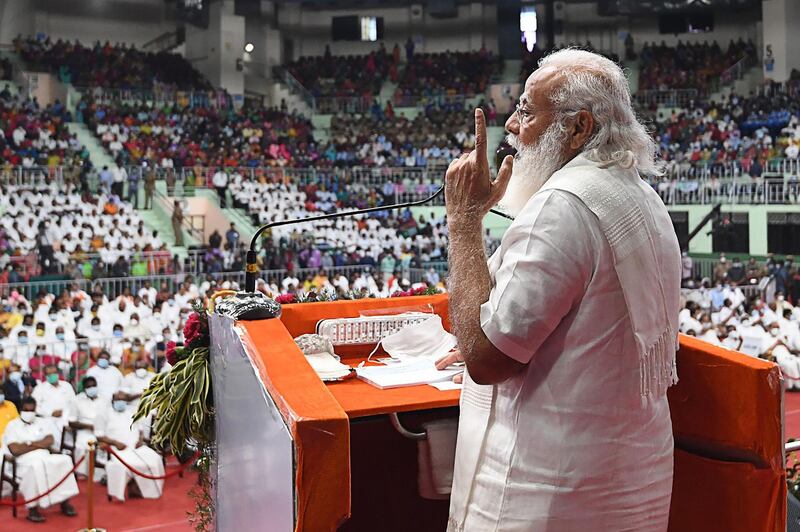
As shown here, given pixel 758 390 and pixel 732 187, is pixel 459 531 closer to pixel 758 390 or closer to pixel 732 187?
pixel 758 390

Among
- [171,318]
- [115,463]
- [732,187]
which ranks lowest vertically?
[115,463]

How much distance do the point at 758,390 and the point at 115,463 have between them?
4.92m

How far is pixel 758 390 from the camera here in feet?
5.45

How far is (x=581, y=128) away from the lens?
4.97ft

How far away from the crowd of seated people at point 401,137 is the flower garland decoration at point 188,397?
17064 millimetres

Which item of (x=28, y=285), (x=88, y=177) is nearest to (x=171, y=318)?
(x=28, y=285)

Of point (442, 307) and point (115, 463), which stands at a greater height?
point (442, 307)

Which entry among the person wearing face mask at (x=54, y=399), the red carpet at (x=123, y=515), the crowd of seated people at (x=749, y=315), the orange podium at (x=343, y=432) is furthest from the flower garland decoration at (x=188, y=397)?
the crowd of seated people at (x=749, y=315)

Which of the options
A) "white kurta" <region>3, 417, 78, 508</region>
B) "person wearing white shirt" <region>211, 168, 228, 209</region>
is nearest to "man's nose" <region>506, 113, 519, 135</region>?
"white kurta" <region>3, 417, 78, 508</region>

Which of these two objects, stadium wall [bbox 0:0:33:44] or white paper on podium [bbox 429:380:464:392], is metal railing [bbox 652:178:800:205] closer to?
white paper on podium [bbox 429:380:464:392]

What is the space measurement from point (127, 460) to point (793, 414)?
18.0ft

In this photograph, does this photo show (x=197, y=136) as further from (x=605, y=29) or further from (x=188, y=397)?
(x=188, y=397)

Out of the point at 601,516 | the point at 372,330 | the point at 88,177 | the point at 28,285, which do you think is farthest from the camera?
the point at 88,177

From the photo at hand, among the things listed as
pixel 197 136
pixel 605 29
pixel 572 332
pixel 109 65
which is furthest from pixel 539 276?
pixel 605 29
